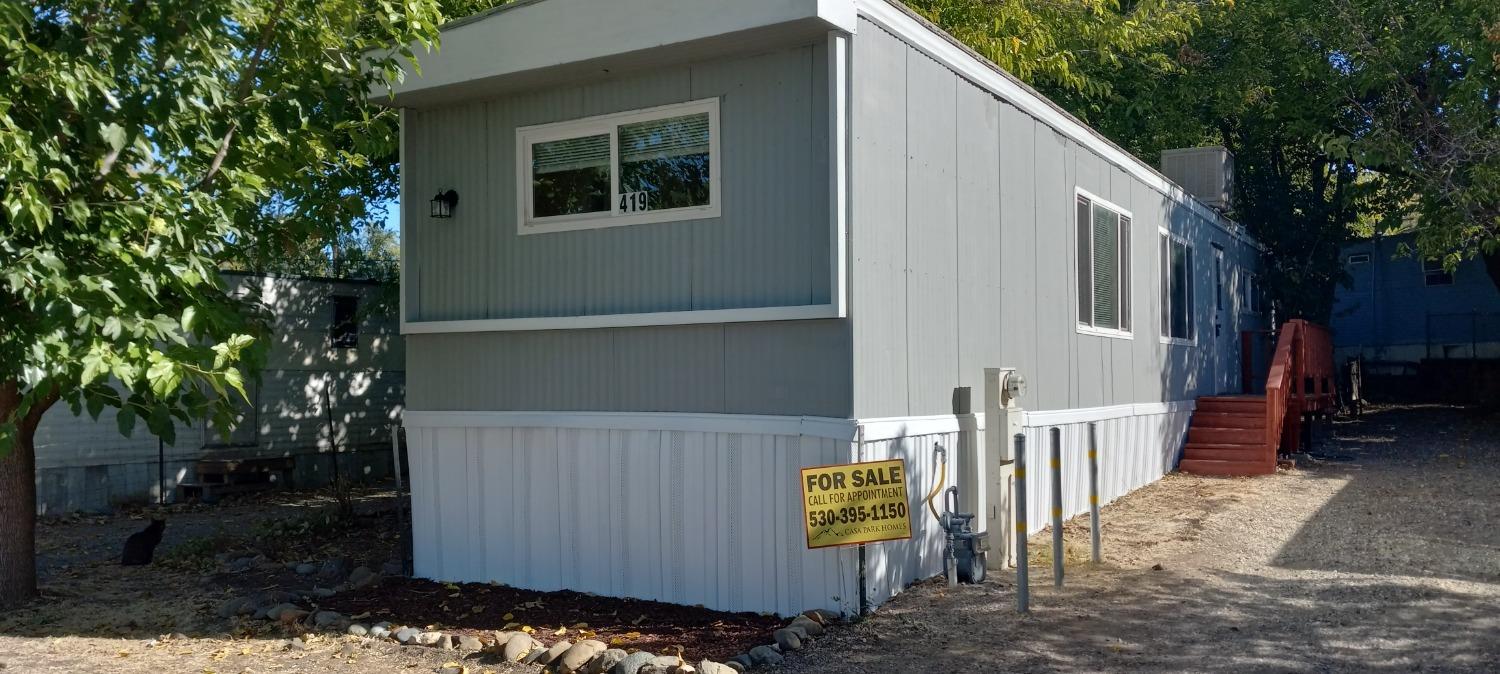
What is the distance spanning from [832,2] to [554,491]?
389cm

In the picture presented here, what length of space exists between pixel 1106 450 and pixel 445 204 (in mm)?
6536

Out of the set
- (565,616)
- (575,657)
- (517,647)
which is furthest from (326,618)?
(575,657)

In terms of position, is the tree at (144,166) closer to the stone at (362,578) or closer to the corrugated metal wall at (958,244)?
the stone at (362,578)

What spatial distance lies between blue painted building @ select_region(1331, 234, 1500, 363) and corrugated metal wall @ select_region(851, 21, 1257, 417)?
54.3 ft

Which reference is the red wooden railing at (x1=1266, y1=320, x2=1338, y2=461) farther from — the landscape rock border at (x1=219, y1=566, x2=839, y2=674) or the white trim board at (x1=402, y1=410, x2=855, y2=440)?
the landscape rock border at (x1=219, y1=566, x2=839, y2=674)

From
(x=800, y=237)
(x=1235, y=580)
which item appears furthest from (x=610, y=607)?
(x=1235, y=580)

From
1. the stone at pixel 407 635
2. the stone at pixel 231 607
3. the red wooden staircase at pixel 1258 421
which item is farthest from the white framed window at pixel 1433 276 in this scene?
the stone at pixel 231 607

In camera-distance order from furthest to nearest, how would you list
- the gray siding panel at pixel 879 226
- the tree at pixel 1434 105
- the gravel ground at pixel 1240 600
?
the tree at pixel 1434 105 < the gray siding panel at pixel 879 226 < the gravel ground at pixel 1240 600

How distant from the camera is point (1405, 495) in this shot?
1080cm

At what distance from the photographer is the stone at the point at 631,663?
6.15 meters

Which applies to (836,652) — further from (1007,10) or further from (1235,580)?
(1007,10)

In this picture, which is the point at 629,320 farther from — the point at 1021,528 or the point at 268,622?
the point at 268,622

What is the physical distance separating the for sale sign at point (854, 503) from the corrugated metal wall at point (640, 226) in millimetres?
1105

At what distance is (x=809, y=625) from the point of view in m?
6.84
